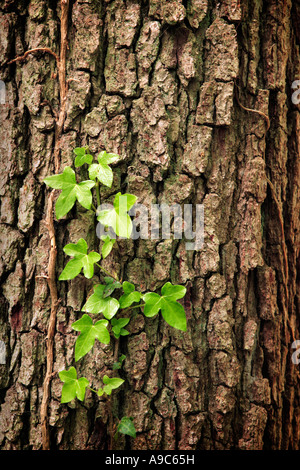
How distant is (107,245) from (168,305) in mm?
313

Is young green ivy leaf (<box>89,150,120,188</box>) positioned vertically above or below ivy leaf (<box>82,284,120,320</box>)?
above

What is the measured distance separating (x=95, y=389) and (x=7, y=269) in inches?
23.7

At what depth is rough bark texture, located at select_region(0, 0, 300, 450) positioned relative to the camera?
115 cm

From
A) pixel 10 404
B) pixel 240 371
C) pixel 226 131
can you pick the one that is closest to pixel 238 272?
pixel 240 371

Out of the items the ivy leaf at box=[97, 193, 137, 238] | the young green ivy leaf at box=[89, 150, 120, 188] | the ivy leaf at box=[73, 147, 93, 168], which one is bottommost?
the ivy leaf at box=[97, 193, 137, 238]

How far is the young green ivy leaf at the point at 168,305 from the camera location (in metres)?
1.03

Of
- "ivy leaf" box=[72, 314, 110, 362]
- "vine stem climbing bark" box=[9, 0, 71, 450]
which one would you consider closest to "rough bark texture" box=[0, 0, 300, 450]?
"vine stem climbing bark" box=[9, 0, 71, 450]

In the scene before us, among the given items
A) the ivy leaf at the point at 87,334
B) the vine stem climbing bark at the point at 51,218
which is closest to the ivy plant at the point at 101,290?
the ivy leaf at the point at 87,334

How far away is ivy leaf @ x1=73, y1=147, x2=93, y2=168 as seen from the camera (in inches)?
43.7

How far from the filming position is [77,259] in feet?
3.54

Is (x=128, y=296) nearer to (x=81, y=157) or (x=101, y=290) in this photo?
(x=101, y=290)

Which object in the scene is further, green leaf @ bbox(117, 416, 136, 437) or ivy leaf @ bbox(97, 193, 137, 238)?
green leaf @ bbox(117, 416, 136, 437)

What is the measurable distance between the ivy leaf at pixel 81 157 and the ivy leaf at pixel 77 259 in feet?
0.98

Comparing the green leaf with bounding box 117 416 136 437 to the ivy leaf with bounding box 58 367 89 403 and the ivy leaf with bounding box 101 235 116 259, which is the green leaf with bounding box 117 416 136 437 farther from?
the ivy leaf with bounding box 101 235 116 259
